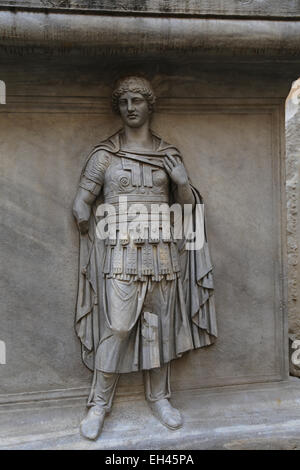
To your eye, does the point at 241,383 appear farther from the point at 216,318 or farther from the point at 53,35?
the point at 53,35

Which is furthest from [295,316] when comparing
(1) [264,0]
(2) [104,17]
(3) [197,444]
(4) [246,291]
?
(2) [104,17]

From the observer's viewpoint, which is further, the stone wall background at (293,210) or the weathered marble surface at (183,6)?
the stone wall background at (293,210)

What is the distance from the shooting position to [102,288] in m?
2.94

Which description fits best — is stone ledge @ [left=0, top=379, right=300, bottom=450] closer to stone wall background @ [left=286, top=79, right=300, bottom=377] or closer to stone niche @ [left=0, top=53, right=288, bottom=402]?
stone niche @ [left=0, top=53, right=288, bottom=402]

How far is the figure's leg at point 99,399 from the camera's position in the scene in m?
2.78

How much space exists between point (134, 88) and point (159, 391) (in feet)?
7.07

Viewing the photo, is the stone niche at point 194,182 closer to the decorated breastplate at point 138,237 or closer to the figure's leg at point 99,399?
the figure's leg at point 99,399

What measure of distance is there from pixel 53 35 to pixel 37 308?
6.02ft

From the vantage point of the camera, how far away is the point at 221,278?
10.6 ft

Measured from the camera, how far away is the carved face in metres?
2.82

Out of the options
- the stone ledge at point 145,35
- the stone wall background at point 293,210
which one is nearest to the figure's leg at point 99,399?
the stone ledge at point 145,35

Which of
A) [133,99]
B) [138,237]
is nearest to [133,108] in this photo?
[133,99]

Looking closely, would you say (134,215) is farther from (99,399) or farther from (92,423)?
(92,423)

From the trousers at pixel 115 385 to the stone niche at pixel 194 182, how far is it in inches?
5.1
